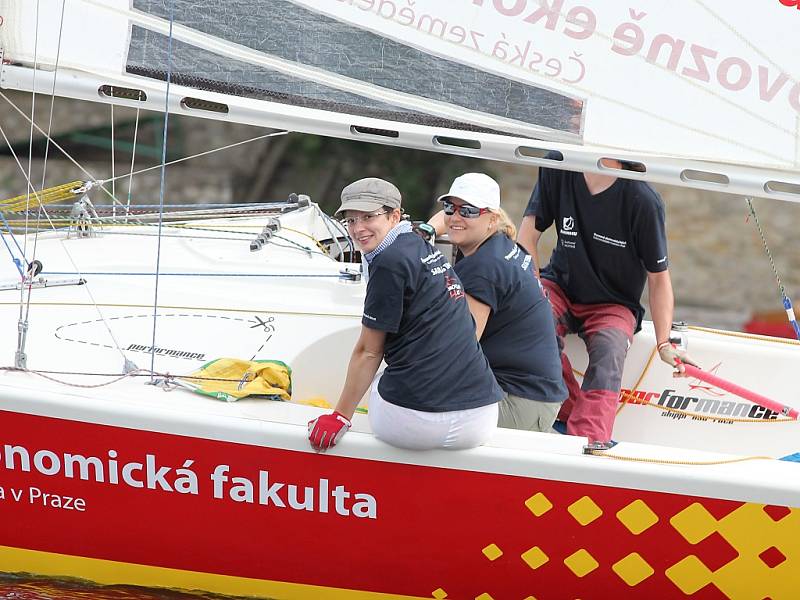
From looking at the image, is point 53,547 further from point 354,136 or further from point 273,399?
point 354,136

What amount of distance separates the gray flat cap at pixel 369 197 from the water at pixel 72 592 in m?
1.23

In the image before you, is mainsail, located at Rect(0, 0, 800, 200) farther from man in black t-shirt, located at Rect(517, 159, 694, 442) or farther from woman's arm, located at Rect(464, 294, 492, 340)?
woman's arm, located at Rect(464, 294, 492, 340)

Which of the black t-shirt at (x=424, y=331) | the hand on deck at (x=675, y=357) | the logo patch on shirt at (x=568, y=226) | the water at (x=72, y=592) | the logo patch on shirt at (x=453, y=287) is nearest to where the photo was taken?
the black t-shirt at (x=424, y=331)

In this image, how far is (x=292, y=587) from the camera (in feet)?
10.5

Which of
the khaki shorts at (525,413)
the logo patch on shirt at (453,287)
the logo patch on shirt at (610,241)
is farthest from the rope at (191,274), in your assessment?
the logo patch on shirt at (453,287)

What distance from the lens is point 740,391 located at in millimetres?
3816

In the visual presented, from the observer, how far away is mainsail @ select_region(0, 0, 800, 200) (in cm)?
320

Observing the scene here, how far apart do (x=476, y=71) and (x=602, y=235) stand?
81 cm

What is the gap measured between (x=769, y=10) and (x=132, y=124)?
25.7 feet

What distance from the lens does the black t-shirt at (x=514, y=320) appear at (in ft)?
10.4

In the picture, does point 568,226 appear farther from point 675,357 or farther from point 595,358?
point 675,357

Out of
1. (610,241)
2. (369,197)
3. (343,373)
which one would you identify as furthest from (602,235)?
(369,197)

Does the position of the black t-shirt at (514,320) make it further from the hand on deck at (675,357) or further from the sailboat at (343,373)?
the hand on deck at (675,357)

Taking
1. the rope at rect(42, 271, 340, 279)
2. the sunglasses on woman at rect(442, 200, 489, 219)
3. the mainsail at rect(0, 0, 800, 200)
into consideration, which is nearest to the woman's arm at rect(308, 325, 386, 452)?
the sunglasses on woman at rect(442, 200, 489, 219)
